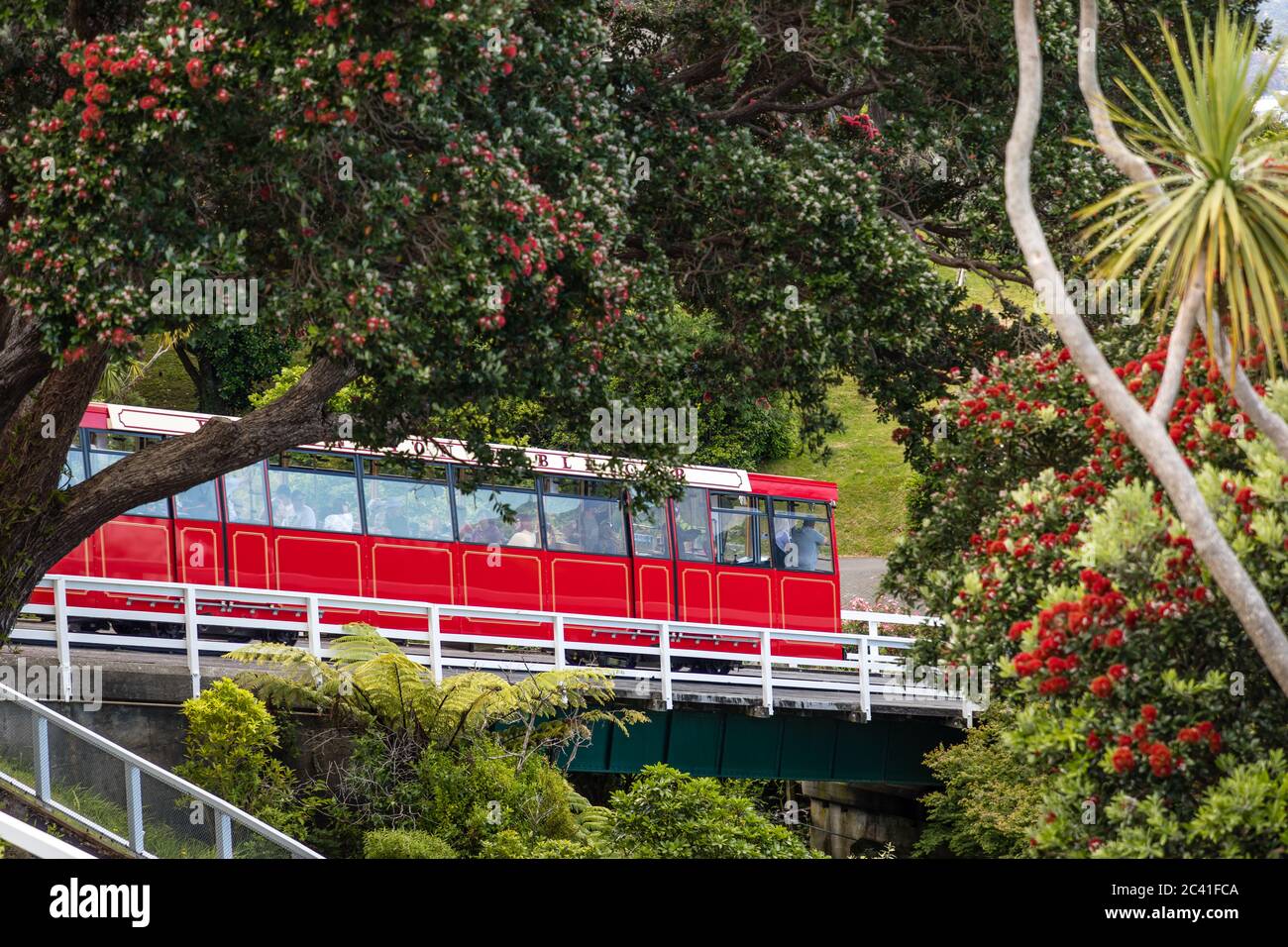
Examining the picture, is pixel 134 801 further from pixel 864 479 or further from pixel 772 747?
pixel 864 479

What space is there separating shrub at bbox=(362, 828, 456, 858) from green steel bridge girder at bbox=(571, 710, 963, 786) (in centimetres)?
386

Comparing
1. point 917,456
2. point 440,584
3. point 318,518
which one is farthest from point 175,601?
point 917,456

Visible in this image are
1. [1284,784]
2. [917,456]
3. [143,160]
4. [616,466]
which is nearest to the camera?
[1284,784]

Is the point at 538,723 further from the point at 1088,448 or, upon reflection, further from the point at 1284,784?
the point at 1284,784

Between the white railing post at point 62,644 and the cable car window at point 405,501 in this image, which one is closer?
the white railing post at point 62,644

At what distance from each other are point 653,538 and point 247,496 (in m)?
6.22

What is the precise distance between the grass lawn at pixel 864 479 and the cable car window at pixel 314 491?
2460 centimetres

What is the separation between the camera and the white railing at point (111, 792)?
11922mm

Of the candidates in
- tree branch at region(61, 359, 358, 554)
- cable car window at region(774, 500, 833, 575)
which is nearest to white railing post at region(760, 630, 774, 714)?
cable car window at region(774, 500, 833, 575)

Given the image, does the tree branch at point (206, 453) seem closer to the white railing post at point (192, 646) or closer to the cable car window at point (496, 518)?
the white railing post at point (192, 646)

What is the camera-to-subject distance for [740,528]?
25.2 m

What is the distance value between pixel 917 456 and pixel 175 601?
10.5m

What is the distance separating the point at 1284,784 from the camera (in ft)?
27.4

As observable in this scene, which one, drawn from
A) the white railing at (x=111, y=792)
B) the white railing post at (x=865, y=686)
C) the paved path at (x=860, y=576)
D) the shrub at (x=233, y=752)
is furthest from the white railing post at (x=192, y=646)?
the paved path at (x=860, y=576)
